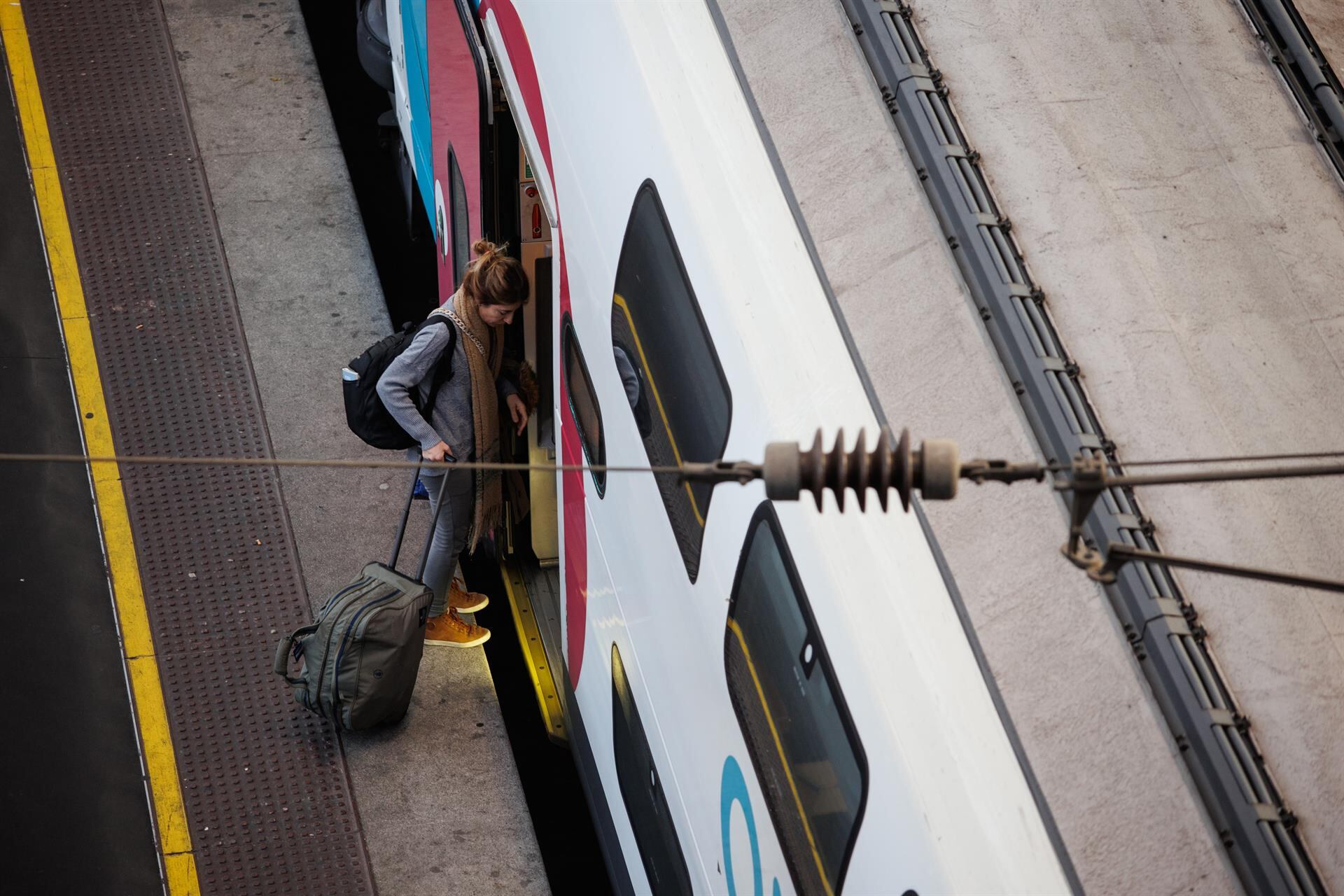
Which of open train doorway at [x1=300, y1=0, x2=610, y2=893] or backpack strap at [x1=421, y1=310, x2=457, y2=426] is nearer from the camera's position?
backpack strap at [x1=421, y1=310, x2=457, y2=426]

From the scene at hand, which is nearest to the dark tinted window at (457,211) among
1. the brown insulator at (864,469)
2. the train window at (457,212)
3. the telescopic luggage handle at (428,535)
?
the train window at (457,212)

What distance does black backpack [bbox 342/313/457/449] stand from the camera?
548 cm

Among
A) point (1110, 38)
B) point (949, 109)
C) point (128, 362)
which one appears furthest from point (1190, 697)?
point (128, 362)

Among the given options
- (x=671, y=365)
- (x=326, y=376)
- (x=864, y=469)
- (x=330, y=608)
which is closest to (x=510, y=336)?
(x=330, y=608)

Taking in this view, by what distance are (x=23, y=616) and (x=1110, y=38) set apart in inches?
183

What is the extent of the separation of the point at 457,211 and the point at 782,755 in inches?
135

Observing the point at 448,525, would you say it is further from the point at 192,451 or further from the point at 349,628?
the point at 192,451

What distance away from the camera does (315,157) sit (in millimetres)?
8375

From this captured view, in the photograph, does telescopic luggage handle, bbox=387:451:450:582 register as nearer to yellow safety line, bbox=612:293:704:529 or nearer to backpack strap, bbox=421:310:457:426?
backpack strap, bbox=421:310:457:426

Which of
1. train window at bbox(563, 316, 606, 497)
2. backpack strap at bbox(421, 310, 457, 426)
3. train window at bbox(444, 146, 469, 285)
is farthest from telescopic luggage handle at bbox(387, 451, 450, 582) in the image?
train window at bbox(563, 316, 606, 497)

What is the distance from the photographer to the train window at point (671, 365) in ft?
11.7

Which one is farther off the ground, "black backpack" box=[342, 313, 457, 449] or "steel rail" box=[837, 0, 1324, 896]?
"black backpack" box=[342, 313, 457, 449]

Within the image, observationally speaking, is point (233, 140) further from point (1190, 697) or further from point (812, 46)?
point (1190, 697)

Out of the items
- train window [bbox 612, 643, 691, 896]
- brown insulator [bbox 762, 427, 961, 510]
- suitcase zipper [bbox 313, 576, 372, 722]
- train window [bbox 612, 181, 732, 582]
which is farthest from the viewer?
suitcase zipper [bbox 313, 576, 372, 722]
